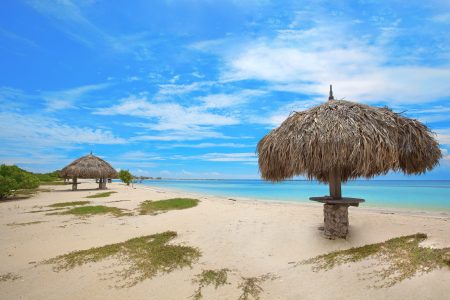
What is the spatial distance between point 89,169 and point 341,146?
2478 cm

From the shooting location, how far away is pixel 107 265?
247 inches

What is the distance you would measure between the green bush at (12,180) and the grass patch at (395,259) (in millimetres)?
20983

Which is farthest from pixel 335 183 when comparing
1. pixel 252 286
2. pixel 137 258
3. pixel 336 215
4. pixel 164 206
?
pixel 164 206

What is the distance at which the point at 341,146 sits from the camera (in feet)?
21.3

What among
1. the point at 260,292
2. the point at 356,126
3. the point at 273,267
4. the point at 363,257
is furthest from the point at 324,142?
the point at 260,292

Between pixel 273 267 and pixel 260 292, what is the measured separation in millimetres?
1313

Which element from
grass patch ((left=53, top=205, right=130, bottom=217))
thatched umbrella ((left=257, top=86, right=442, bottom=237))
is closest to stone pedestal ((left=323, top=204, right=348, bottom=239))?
thatched umbrella ((left=257, top=86, right=442, bottom=237))

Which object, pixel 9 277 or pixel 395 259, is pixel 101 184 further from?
pixel 395 259

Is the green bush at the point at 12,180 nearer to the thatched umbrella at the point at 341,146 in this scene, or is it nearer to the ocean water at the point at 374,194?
the ocean water at the point at 374,194

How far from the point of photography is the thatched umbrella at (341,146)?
6480 millimetres

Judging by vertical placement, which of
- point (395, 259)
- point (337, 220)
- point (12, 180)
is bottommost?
point (395, 259)

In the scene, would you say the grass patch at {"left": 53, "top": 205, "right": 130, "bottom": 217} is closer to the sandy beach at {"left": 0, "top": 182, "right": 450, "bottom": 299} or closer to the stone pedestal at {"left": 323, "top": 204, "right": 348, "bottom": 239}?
the sandy beach at {"left": 0, "top": 182, "right": 450, "bottom": 299}

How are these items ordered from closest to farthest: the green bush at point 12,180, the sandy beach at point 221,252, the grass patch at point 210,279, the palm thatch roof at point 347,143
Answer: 1. the sandy beach at point 221,252
2. the grass patch at point 210,279
3. the palm thatch roof at point 347,143
4. the green bush at point 12,180

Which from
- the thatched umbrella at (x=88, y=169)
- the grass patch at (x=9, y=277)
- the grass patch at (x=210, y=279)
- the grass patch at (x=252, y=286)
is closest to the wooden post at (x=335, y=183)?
the grass patch at (x=252, y=286)
